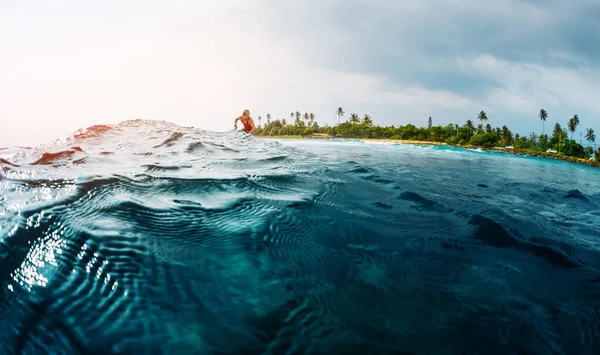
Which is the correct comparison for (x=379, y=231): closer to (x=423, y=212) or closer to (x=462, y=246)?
(x=462, y=246)

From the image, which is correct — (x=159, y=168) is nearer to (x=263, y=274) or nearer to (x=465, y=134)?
(x=263, y=274)

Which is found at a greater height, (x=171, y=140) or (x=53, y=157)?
(x=171, y=140)

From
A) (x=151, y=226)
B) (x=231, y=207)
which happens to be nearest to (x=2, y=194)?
(x=151, y=226)

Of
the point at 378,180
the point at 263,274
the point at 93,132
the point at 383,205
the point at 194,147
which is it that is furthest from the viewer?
the point at 93,132

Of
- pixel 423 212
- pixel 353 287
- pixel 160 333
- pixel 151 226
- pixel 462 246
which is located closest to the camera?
pixel 160 333

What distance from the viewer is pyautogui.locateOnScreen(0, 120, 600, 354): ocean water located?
125 centimetres

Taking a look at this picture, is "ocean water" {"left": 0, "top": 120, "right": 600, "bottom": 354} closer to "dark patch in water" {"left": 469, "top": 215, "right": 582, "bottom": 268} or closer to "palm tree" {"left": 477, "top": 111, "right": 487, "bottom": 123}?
"dark patch in water" {"left": 469, "top": 215, "right": 582, "bottom": 268}

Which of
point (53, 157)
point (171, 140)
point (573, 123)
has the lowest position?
point (53, 157)

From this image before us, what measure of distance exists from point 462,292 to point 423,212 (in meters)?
1.70

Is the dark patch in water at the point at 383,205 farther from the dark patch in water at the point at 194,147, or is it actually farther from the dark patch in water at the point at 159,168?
the dark patch in water at the point at 194,147

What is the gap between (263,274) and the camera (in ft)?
5.54

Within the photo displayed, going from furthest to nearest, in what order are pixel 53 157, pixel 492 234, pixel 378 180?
pixel 378 180
pixel 53 157
pixel 492 234

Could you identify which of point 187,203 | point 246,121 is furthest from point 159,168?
point 246,121

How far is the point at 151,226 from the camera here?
6.56 feet
